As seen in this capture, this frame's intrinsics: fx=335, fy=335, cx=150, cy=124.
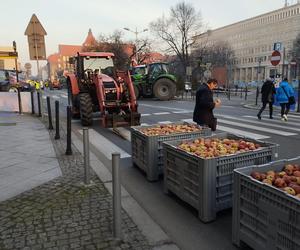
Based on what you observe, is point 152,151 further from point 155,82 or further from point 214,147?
point 155,82

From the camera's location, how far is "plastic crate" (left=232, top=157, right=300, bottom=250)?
286 cm

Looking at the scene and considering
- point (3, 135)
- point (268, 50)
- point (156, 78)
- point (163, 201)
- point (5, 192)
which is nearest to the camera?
point (163, 201)

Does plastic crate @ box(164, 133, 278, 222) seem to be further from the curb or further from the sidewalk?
the sidewalk

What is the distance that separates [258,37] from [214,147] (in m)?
120

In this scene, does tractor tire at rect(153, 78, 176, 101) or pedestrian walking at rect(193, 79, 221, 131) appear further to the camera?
tractor tire at rect(153, 78, 176, 101)

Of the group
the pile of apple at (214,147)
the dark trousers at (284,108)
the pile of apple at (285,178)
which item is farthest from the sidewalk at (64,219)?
the dark trousers at (284,108)

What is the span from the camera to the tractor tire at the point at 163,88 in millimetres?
25938

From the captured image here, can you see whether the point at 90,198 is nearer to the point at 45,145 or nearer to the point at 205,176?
the point at 205,176

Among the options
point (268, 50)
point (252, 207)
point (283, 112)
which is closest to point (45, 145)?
point (252, 207)

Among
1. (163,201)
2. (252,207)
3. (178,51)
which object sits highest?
(178,51)

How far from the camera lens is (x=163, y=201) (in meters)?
4.95

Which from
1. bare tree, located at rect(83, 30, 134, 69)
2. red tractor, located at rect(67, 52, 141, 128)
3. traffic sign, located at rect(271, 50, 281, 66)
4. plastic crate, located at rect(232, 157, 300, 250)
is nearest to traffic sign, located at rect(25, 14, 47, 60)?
red tractor, located at rect(67, 52, 141, 128)

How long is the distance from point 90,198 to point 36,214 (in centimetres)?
81

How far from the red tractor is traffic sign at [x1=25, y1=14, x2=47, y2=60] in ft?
5.00
